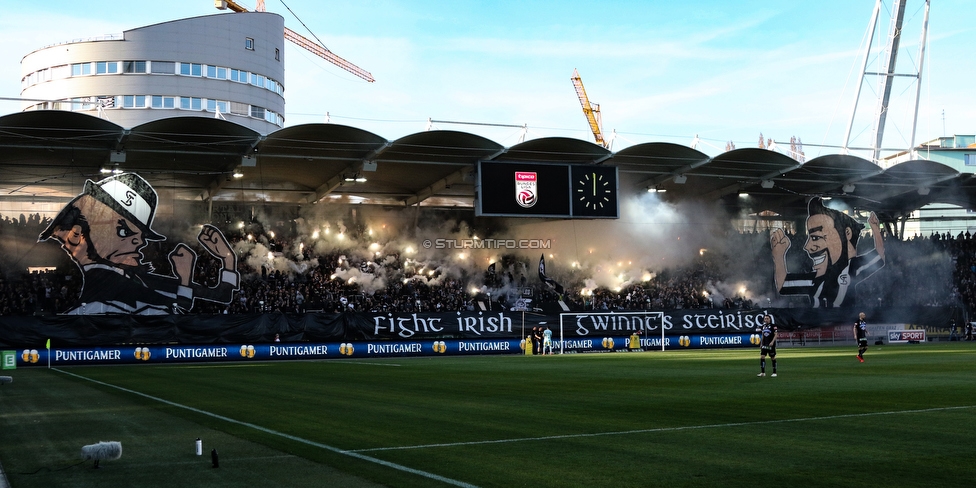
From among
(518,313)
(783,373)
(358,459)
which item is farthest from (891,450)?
(518,313)

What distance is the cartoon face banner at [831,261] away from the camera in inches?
2122

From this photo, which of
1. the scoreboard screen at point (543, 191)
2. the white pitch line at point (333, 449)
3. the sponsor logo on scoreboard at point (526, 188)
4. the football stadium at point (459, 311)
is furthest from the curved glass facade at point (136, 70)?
the white pitch line at point (333, 449)

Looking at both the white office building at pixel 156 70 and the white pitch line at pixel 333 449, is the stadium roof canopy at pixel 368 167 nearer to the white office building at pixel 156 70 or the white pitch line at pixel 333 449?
the white pitch line at pixel 333 449

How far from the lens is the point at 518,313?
44.0m

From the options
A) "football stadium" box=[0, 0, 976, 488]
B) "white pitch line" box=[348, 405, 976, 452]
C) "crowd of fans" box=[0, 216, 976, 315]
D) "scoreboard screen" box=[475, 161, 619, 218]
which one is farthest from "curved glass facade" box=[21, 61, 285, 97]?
"white pitch line" box=[348, 405, 976, 452]

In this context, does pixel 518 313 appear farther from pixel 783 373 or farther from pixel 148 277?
pixel 783 373

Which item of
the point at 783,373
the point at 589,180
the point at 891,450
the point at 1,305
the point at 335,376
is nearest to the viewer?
the point at 891,450

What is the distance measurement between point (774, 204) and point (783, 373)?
39.9 metres

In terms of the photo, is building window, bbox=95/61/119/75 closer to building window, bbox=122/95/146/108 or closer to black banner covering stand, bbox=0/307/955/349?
building window, bbox=122/95/146/108

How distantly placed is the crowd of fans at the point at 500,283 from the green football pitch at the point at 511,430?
23.9 metres

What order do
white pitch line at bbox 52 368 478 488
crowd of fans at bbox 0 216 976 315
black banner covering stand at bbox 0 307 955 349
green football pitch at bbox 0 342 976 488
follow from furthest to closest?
crowd of fans at bbox 0 216 976 315, black banner covering stand at bbox 0 307 955 349, green football pitch at bbox 0 342 976 488, white pitch line at bbox 52 368 478 488

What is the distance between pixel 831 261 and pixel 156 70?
63.7m

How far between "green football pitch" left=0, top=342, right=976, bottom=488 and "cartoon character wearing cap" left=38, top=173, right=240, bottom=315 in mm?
19228

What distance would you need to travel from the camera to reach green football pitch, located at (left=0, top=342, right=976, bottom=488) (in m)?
9.20
